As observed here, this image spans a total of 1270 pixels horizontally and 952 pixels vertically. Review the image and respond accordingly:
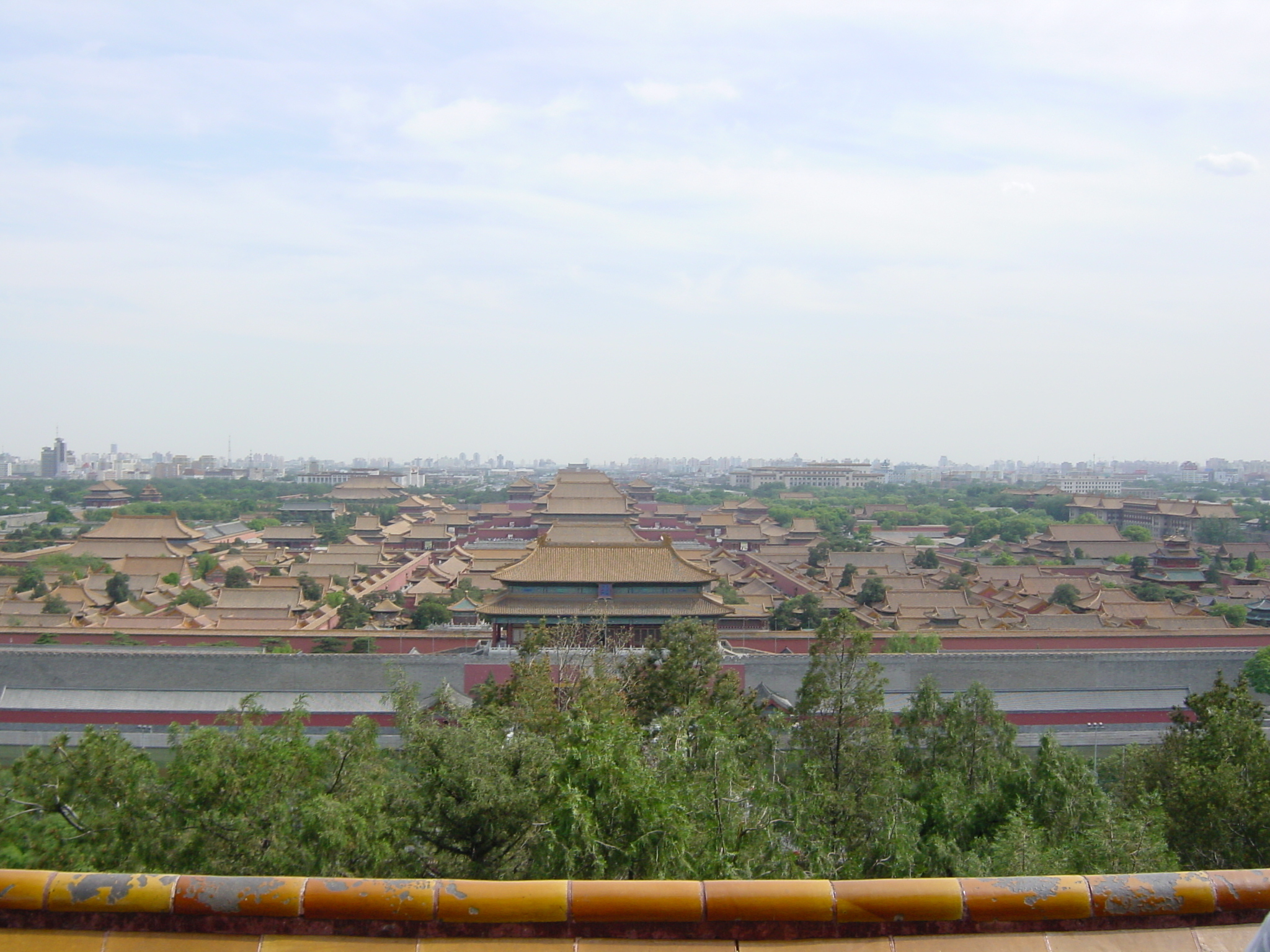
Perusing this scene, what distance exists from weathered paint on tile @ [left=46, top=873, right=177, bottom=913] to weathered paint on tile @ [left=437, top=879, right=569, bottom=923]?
878 mm

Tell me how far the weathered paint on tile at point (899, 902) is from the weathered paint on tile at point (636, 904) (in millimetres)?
475

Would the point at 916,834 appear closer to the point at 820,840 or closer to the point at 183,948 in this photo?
the point at 820,840

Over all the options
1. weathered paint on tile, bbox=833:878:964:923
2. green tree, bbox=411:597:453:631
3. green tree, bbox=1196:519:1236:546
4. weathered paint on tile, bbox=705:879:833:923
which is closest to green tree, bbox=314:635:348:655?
green tree, bbox=411:597:453:631

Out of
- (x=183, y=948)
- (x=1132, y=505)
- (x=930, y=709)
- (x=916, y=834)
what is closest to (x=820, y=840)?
(x=916, y=834)

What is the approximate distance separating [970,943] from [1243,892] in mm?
957

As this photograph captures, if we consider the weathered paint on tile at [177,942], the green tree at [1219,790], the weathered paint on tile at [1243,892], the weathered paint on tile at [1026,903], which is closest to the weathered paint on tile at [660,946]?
the weathered paint on tile at [1026,903]

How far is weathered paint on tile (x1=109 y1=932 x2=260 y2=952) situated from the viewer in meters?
2.80

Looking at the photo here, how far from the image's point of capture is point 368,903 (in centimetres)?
283

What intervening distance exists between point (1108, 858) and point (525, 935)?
5.45 metres

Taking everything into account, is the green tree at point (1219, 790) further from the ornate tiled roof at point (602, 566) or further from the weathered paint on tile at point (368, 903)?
the ornate tiled roof at point (602, 566)

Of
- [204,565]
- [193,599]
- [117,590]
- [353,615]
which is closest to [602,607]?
[353,615]

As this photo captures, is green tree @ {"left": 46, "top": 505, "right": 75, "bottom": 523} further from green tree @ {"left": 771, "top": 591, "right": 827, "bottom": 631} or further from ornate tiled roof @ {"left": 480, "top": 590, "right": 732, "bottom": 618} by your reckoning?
green tree @ {"left": 771, "top": 591, "right": 827, "bottom": 631}

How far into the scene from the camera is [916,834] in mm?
7844

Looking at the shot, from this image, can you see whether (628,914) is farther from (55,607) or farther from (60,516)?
(60,516)
